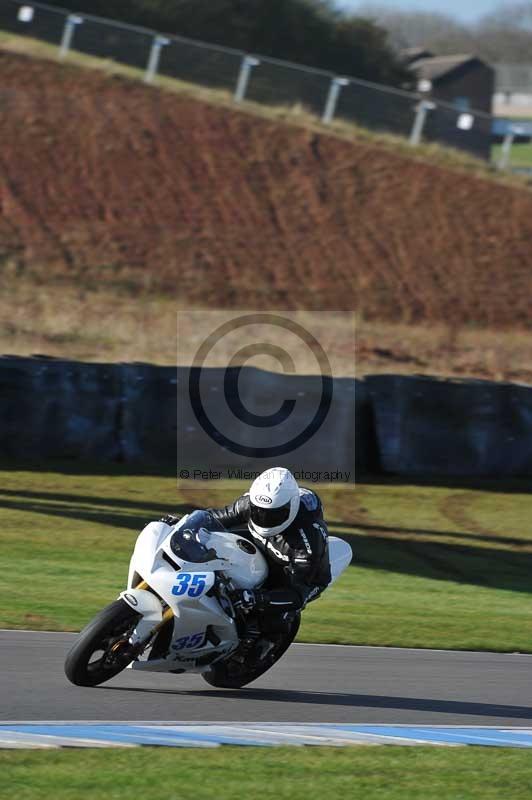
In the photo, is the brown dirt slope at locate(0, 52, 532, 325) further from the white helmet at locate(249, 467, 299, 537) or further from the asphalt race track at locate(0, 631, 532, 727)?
the white helmet at locate(249, 467, 299, 537)

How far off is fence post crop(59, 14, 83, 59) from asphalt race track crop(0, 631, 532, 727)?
2728cm

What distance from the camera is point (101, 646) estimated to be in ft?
22.1

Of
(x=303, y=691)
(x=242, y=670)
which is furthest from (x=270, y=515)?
(x=303, y=691)

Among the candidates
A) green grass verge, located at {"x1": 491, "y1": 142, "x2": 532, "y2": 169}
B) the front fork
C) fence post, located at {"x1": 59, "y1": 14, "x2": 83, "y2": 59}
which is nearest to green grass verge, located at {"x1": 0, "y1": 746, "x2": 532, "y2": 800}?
the front fork

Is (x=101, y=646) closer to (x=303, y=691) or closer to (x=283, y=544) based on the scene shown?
(x=283, y=544)

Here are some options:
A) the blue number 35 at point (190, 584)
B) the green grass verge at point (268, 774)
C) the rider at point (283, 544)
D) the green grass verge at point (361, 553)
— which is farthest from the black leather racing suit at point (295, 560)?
the green grass verge at point (361, 553)

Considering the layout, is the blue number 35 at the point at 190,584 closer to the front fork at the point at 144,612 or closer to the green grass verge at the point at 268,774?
the front fork at the point at 144,612

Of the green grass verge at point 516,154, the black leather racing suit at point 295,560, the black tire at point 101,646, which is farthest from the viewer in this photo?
the green grass verge at point 516,154

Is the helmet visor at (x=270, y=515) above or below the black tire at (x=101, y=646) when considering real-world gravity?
above

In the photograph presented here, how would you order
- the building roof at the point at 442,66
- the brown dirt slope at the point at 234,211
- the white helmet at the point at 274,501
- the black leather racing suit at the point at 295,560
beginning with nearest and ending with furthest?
the white helmet at the point at 274,501
the black leather racing suit at the point at 295,560
the brown dirt slope at the point at 234,211
the building roof at the point at 442,66

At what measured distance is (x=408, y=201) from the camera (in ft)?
104

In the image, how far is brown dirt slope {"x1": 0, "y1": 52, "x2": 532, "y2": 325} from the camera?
92.9 feet

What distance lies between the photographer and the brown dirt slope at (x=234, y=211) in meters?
28.3

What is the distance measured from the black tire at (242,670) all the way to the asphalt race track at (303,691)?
0.23ft
